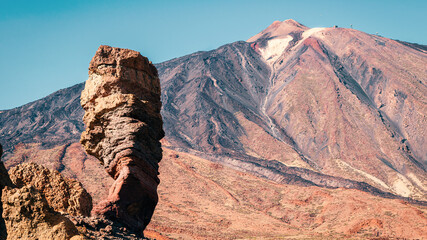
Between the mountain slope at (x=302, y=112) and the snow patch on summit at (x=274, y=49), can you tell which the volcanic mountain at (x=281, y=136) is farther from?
the snow patch on summit at (x=274, y=49)

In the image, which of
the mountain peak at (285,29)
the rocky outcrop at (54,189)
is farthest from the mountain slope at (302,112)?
the rocky outcrop at (54,189)

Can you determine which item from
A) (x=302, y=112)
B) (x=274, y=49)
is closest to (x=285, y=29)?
(x=274, y=49)

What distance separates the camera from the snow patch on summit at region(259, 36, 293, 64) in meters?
167

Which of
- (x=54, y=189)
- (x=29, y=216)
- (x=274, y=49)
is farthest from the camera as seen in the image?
(x=274, y=49)

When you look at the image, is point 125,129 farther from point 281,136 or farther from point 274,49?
point 274,49

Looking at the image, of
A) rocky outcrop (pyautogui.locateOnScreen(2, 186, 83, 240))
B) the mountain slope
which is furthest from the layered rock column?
the mountain slope

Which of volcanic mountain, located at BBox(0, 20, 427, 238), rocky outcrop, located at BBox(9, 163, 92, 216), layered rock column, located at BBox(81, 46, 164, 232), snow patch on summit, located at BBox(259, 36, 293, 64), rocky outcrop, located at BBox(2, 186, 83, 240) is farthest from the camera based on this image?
snow patch on summit, located at BBox(259, 36, 293, 64)

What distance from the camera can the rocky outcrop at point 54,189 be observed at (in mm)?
15109

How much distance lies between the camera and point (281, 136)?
4656 inches

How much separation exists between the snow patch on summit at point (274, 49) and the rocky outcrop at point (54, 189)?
152 meters

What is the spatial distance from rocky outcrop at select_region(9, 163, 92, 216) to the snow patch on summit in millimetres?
152085

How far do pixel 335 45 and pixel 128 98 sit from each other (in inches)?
5935

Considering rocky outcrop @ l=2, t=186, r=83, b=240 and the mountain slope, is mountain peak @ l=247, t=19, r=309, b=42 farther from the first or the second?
rocky outcrop @ l=2, t=186, r=83, b=240

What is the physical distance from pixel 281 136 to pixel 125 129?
103 meters
